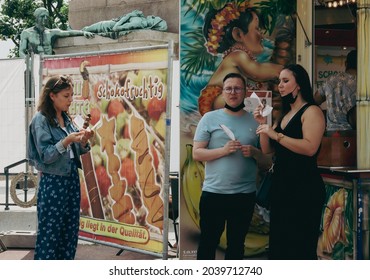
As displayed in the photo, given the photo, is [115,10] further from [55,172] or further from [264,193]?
[264,193]

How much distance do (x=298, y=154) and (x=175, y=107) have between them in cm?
274

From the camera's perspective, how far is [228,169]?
5449 millimetres

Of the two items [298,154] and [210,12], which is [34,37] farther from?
[298,154]

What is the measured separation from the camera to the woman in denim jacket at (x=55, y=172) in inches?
212

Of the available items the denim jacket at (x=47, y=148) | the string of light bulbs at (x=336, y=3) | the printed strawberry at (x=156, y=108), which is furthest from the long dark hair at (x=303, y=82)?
the denim jacket at (x=47, y=148)

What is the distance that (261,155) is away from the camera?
18.2 ft

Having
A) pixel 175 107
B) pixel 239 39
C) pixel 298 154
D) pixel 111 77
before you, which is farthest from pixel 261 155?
pixel 175 107

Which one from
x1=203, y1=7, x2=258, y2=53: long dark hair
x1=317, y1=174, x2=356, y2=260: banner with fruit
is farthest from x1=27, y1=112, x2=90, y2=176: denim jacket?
x1=317, y1=174, x2=356, y2=260: banner with fruit

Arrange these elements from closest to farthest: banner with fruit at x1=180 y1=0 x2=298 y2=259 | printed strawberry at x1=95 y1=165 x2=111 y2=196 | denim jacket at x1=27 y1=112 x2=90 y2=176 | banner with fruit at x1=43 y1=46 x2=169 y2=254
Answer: denim jacket at x1=27 y1=112 x2=90 y2=176, banner with fruit at x1=180 y1=0 x2=298 y2=259, banner with fruit at x1=43 y1=46 x2=169 y2=254, printed strawberry at x1=95 y1=165 x2=111 y2=196

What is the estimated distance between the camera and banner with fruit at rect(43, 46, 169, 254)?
598cm

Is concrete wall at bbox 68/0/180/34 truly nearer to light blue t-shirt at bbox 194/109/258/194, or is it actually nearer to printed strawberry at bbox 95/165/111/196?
printed strawberry at bbox 95/165/111/196

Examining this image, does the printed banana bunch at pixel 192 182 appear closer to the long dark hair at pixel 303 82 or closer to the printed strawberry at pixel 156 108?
the printed strawberry at pixel 156 108

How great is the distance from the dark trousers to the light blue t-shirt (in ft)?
0.20
